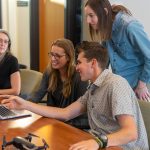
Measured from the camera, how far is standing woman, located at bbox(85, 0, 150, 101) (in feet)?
7.36

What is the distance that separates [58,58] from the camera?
2420 millimetres

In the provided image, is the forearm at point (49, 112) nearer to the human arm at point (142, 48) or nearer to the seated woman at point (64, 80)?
the seated woman at point (64, 80)

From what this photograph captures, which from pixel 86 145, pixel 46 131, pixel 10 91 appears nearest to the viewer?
pixel 86 145

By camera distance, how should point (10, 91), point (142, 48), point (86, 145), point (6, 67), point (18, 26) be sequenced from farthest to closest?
point (18, 26) < point (6, 67) < point (10, 91) < point (142, 48) < point (86, 145)

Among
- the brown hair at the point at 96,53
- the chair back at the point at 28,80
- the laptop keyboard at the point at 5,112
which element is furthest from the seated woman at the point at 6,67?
the brown hair at the point at 96,53

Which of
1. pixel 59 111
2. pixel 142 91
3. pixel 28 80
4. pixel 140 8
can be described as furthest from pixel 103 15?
pixel 140 8

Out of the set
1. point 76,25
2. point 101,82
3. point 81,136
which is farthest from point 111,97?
point 76,25

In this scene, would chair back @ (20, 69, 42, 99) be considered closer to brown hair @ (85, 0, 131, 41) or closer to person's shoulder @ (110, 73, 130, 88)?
brown hair @ (85, 0, 131, 41)

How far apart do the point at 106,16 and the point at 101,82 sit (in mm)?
606

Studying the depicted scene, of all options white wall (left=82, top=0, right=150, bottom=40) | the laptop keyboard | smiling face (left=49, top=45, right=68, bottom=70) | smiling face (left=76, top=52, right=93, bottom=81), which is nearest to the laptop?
the laptop keyboard

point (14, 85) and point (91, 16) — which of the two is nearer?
point (91, 16)

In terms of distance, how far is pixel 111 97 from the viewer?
68.4 inches

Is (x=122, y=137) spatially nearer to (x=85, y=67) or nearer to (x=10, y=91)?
(x=85, y=67)

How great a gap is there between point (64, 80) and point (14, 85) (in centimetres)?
64
